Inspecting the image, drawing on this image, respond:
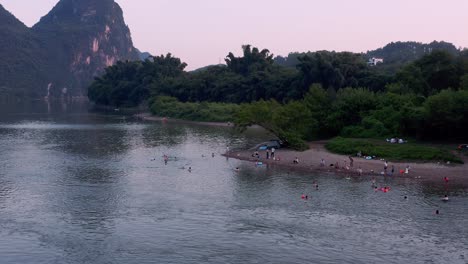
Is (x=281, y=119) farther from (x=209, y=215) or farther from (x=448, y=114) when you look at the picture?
(x=209, y=215)

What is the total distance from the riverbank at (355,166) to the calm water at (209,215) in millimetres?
2669

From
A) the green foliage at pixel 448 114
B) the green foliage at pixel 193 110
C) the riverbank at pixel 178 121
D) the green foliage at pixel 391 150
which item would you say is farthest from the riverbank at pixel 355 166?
the green foliage at pixel 193 110

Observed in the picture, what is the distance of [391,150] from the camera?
63969 mm

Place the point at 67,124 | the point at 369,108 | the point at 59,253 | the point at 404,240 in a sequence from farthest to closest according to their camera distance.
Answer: the point at 67,124, the point at 369,108, the point at 404,240, the point at 59,253

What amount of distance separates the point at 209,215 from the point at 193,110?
92235mm

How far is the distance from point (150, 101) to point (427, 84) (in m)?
92.4

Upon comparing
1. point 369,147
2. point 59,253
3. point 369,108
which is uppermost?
point 369,108

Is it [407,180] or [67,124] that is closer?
[407,180]

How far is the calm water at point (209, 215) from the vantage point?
33562 mm

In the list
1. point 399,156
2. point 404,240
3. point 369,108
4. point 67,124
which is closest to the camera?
point 404,240

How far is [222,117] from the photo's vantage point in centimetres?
12144

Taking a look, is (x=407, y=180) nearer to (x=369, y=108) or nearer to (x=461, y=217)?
(x=461, y=217)

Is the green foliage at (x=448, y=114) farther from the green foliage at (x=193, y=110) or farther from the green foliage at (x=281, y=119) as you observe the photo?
the green foliage at (x=193, y=110)

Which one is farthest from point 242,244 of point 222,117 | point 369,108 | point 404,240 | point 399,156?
point 222,117
